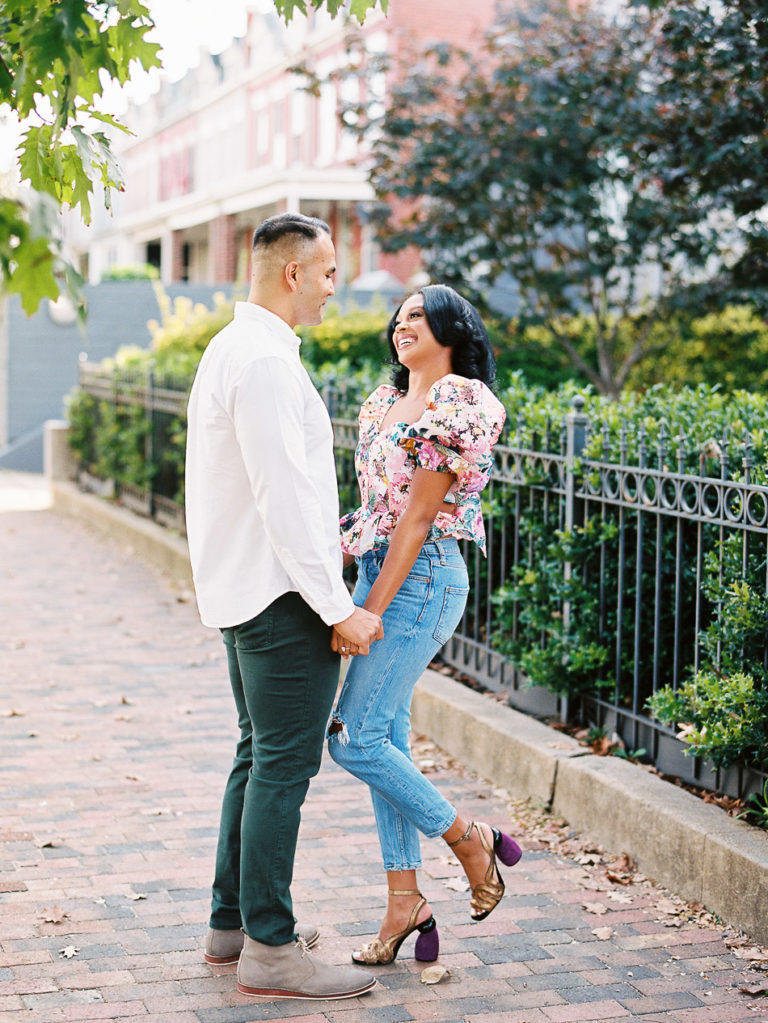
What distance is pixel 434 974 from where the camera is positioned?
371cm

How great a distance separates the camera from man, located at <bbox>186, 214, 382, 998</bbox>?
326cm

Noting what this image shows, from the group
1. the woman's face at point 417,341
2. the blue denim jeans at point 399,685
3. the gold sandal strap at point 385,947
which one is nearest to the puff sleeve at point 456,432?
the woman's face at point 417,341

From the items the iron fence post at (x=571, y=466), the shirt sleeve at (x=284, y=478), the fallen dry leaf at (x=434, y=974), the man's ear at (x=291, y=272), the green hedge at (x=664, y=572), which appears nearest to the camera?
the shirt sleeve at (x=284, y=478)

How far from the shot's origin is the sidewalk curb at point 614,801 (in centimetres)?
400

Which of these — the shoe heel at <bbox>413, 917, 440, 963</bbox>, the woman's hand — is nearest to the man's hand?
the woman's hand

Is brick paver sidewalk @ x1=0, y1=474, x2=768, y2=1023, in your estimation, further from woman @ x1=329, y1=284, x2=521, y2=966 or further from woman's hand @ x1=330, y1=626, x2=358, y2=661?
woman's hand @ x1=330, y1=626, x2=358, y2=661

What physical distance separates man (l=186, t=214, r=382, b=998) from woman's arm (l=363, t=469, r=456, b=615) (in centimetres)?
16

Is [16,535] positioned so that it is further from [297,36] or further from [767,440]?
[297,36]

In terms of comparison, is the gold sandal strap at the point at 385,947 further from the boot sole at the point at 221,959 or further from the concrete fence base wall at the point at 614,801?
the concrete fence base wall at the point at 614,801

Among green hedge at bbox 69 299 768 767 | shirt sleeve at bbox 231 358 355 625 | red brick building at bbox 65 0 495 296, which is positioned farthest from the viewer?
red brick building at bbox 65 0 495 296

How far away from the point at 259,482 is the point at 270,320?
0.47 meters

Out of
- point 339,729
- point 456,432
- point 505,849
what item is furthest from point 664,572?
point 339,729

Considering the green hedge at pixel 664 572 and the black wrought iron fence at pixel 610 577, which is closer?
the green hedge at pixel 664 572

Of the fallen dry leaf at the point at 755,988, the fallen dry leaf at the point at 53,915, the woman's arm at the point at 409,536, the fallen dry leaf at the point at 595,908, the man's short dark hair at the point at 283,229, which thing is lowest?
the fallen dry leaf at the point at 595,908
